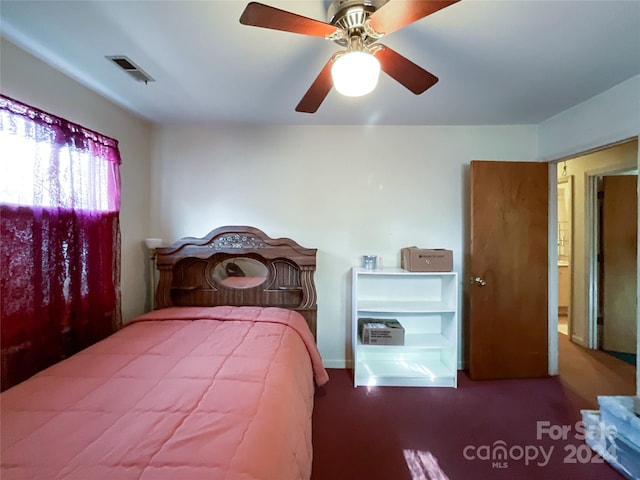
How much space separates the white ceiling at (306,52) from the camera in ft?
4.42

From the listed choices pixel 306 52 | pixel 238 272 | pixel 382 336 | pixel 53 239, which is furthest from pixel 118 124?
pixel 382 336

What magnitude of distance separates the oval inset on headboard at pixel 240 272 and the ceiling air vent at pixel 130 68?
1.54m

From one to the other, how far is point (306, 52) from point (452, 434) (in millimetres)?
2560

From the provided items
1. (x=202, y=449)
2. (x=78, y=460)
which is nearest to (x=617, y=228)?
(x=202, y=449)

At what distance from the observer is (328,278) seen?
284 cm

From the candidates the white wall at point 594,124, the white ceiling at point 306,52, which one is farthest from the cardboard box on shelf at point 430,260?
the white wall at point 594,124

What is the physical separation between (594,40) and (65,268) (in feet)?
10.8

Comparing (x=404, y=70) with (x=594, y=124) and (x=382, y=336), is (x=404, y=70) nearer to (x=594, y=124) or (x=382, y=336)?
(x=594, y=124)

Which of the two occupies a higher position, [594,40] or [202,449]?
→ [594,40]

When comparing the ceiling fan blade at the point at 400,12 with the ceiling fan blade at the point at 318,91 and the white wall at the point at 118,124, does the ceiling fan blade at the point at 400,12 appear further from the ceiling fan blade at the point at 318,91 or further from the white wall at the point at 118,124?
the white wall at the point at 118,124

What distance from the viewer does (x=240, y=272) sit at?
2.76 metres

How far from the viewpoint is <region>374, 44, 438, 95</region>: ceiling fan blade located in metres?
1.24

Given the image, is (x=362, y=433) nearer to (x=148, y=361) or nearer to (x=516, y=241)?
(x=148, y=361)

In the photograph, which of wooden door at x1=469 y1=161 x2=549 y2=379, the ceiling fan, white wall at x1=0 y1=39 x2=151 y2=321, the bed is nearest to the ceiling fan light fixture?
the ceiling fan
